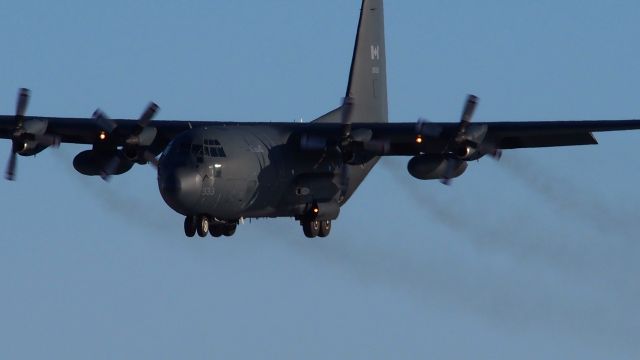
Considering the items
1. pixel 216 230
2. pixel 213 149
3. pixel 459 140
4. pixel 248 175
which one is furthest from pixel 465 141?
pixel 216 230

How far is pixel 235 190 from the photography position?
40.6 metres

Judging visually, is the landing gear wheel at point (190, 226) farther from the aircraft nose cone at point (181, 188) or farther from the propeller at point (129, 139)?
the propeller at point (129, 139)

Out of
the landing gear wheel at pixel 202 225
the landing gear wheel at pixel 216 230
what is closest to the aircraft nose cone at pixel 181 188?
the landing gear wheel at pixel 202 225

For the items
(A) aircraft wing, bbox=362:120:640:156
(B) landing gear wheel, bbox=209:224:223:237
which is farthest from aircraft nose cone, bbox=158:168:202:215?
(A) aircraft wing, bbox=362:120:640:156

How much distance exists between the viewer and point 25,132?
141ft

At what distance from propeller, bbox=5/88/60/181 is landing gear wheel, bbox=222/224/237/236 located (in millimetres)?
5337

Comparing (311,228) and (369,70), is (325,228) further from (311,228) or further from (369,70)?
(369,70)

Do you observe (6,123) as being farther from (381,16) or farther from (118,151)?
(381,16)

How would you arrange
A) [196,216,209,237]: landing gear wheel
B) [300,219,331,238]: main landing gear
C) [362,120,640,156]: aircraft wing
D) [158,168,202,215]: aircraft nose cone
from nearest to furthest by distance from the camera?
[158,168,202,215]: aircraft nose cone → [196,216,209,237]: landing gear wheel → [362,120,640,156]: aircraft wing → [300,219,331,238]: main landing gear

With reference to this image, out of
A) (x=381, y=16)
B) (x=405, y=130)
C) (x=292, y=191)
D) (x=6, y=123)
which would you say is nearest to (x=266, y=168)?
(x=292, y=191)

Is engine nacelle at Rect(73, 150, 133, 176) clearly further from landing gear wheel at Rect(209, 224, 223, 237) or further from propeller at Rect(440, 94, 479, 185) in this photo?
propeller at Rect(440, 94, 479, 185)

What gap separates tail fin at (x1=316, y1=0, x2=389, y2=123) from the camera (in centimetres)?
4941

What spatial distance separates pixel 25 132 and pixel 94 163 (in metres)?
2.12

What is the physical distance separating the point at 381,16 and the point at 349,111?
345 inches
